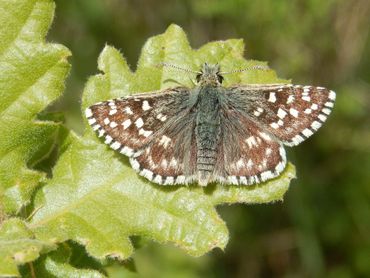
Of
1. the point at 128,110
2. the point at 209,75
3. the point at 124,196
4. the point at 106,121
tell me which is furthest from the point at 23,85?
the point at 209,75

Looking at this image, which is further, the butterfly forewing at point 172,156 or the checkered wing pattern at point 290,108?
the checkered wing pattern at point 290,108

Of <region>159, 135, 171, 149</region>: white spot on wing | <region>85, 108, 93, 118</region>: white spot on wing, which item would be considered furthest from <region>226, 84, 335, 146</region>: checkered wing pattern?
<region>85, 108, 93, 118</region>: white spot on wing

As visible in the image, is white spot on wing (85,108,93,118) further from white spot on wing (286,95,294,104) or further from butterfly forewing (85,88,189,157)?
white spot on wing (286,95,294,104)

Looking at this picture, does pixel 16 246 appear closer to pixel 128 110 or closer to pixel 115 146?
pixel 115 146

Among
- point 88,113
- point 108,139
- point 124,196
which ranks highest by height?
point 88,113

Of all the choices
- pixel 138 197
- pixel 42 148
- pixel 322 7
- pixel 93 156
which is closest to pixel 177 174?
pixel 138 197

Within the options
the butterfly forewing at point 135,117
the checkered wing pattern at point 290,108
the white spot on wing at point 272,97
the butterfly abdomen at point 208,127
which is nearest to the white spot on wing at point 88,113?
the butterfly forewing at point 135,117

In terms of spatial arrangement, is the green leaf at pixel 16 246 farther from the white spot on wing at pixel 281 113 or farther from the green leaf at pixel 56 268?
the white spot on wing at pixel 281 113
